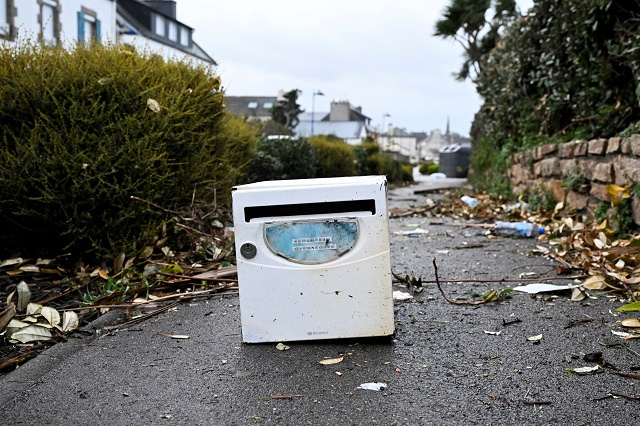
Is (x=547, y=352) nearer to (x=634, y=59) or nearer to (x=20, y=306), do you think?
(x=20, y=306)

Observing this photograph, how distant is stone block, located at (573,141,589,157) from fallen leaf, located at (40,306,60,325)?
198 inches

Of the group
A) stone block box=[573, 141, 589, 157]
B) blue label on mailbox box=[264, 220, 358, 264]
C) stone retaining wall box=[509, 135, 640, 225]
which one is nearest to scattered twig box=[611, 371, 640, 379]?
blue label on mailbox box=[264, 220, 358, 264]

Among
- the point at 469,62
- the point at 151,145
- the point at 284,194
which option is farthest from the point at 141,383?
the point at 469,62

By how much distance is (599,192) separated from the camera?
590cm

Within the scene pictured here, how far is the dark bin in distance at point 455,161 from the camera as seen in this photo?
29188 mm

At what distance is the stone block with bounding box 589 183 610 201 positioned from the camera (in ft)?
18.7

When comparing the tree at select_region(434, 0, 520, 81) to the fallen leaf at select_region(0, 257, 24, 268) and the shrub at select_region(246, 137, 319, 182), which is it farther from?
the fallen leaf at select_region(0, 257, 24, 268)

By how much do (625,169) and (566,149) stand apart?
1.89 m

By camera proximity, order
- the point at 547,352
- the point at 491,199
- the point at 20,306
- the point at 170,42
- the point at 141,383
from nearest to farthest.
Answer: the point at 141,383
the point at 547,352
the point at 20,306
the point at 491,199
the point at 170,42

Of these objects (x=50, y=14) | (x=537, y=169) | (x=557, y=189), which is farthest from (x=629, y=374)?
(x=50, y=14)

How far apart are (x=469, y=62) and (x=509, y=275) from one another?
21.6m

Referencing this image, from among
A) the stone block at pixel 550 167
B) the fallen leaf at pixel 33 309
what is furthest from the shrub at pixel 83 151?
the stone block at pixel 550 167

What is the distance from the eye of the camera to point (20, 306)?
11.5 feet

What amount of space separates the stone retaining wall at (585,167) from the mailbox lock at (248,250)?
329 cm
